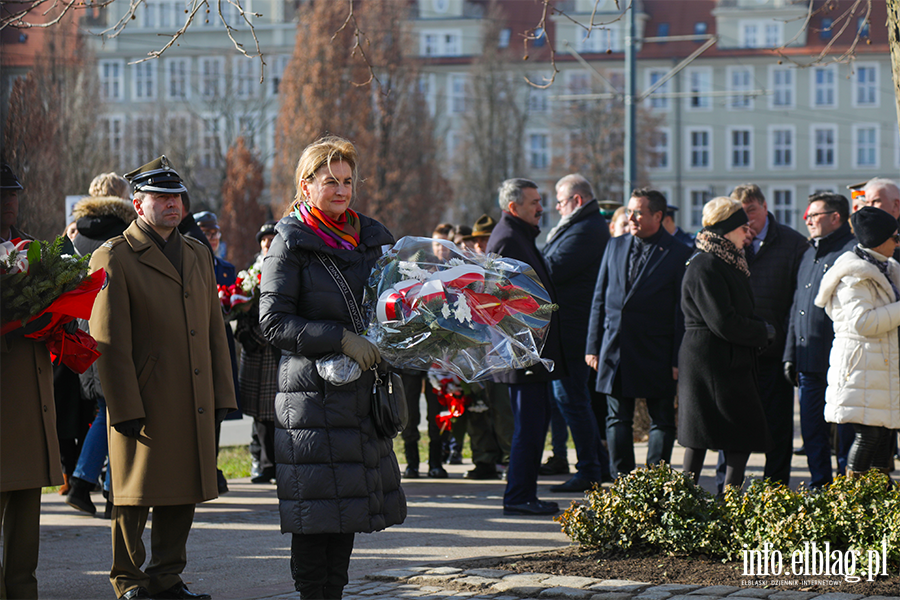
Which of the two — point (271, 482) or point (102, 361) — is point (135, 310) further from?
point (271, 482)

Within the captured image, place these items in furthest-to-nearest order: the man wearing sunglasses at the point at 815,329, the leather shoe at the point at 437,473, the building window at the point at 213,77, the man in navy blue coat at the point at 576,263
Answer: the building window at the point at 213,77, the leather shoe at the point at 437,473, the man in navy blue coat at the point at 576,263, the man wearing sunglasses at the point at 815,329

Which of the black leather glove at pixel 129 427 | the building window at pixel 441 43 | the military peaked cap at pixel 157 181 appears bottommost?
the black leather glove at pixel 129 427

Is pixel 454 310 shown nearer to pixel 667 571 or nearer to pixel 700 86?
pixel 667 571

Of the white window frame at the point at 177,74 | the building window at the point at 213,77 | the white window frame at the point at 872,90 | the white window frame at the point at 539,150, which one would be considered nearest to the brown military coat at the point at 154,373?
the building window at the point at 213,77

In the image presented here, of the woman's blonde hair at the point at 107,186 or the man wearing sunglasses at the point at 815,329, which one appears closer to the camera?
the woman's blonde hair at the point at 107,186

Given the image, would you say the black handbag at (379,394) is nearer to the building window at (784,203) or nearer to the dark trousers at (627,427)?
the dark trousers at (627,427)

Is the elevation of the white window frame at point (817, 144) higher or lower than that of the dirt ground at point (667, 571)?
higher

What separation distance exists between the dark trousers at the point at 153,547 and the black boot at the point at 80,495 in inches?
93.6

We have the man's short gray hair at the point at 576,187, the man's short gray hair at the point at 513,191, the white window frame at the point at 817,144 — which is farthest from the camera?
the white window frame at the point at 817,144

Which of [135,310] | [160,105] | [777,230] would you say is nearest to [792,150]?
[160,105]

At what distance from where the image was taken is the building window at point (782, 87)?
219 feet

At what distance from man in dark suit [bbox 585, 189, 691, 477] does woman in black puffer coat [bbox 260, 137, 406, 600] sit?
11.1ft

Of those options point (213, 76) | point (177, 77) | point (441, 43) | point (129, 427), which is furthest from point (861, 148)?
point (129, 427)

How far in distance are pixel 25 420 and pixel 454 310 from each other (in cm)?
197
